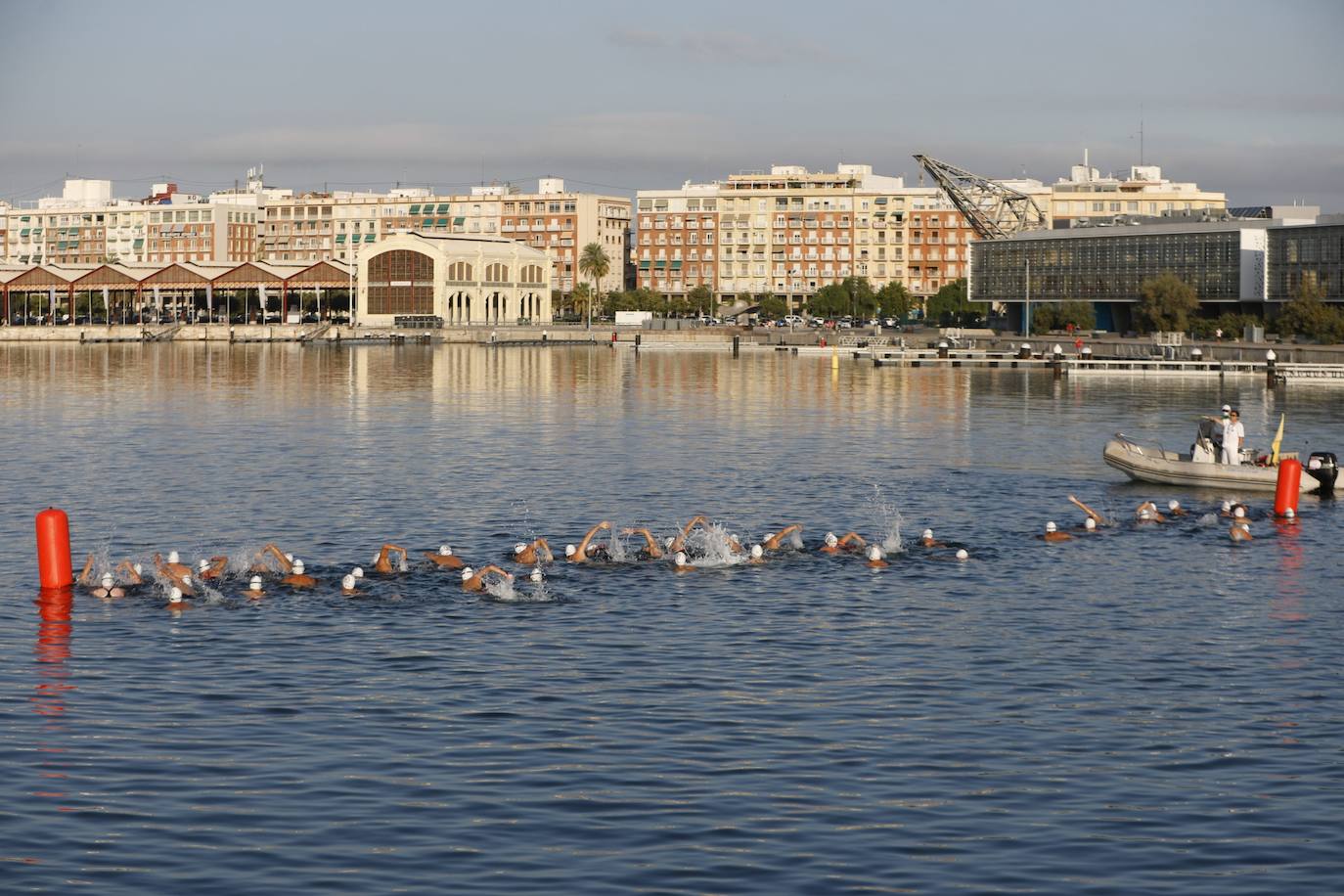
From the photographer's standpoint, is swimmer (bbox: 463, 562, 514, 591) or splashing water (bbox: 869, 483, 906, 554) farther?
splashing water (bbox: 869, 483, 906, 554)

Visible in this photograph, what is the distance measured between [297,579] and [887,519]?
17.3 metres

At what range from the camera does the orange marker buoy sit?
108ft

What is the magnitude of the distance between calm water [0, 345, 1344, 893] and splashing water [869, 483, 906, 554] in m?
0.32

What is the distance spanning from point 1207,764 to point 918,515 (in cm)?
2432

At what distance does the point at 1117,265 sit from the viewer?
175000mm

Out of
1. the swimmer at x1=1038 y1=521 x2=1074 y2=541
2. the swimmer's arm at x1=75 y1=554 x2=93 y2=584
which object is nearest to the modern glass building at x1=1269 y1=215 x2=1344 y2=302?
the swimmer at x1=1038 y1=521 x2=1074 y2=541

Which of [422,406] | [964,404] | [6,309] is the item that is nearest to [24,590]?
[422,406]

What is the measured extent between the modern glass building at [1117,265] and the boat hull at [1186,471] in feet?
370

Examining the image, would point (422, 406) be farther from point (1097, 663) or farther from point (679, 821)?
point (679, 821)

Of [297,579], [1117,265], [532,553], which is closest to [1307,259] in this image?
[1117,265]

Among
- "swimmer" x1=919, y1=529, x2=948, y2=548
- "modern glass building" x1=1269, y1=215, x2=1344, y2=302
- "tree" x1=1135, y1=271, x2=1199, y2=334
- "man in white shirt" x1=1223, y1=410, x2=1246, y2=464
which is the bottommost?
"swimmer" x1=919, y1=529, x2=948, y2=548

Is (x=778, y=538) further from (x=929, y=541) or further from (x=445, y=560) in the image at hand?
(x=445, y=560)

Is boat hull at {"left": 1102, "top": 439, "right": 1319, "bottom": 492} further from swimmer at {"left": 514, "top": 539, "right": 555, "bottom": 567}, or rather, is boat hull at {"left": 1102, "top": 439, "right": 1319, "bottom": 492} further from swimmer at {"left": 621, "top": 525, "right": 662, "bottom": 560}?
swimmer at {"left": 514, "top": 539, "right": 555, "bottom": 567}

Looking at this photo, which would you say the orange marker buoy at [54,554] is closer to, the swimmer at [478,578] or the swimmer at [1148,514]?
the swimmer at [478,578]
